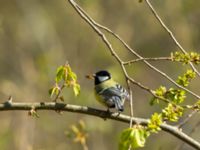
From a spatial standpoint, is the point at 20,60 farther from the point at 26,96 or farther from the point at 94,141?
the point at 94,141

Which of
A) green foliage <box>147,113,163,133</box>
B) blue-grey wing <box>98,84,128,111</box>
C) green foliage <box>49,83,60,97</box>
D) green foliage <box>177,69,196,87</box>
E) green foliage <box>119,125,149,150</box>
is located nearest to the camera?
green foliage <box>119,125,149,150</box>

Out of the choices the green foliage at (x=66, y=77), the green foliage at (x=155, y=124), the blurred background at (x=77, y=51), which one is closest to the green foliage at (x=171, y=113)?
the green foliage at (x=155, y=124)

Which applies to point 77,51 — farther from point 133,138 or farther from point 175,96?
point 133,138

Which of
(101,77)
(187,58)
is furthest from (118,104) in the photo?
(187,58)

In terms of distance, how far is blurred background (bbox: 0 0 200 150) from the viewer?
396 inches

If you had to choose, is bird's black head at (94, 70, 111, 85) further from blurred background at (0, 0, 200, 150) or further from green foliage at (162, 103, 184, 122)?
blurred background at (0, 0, 200, 150)

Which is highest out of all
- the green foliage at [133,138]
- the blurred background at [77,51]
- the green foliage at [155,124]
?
the blurred background at [77,51]

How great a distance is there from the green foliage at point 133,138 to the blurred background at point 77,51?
599cm

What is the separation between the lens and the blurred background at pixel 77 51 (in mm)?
10047

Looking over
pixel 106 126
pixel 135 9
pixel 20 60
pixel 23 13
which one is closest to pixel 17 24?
pixel 23 13

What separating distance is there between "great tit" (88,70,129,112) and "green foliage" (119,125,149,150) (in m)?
1.56

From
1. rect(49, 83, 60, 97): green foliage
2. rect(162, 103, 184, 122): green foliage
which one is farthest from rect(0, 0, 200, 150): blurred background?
rect(162, 103, 184, 122): green foliage

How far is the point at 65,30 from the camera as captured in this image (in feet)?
38.1

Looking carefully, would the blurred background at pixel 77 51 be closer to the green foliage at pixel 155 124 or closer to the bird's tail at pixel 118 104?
the bird's tail at pixel 118 104
